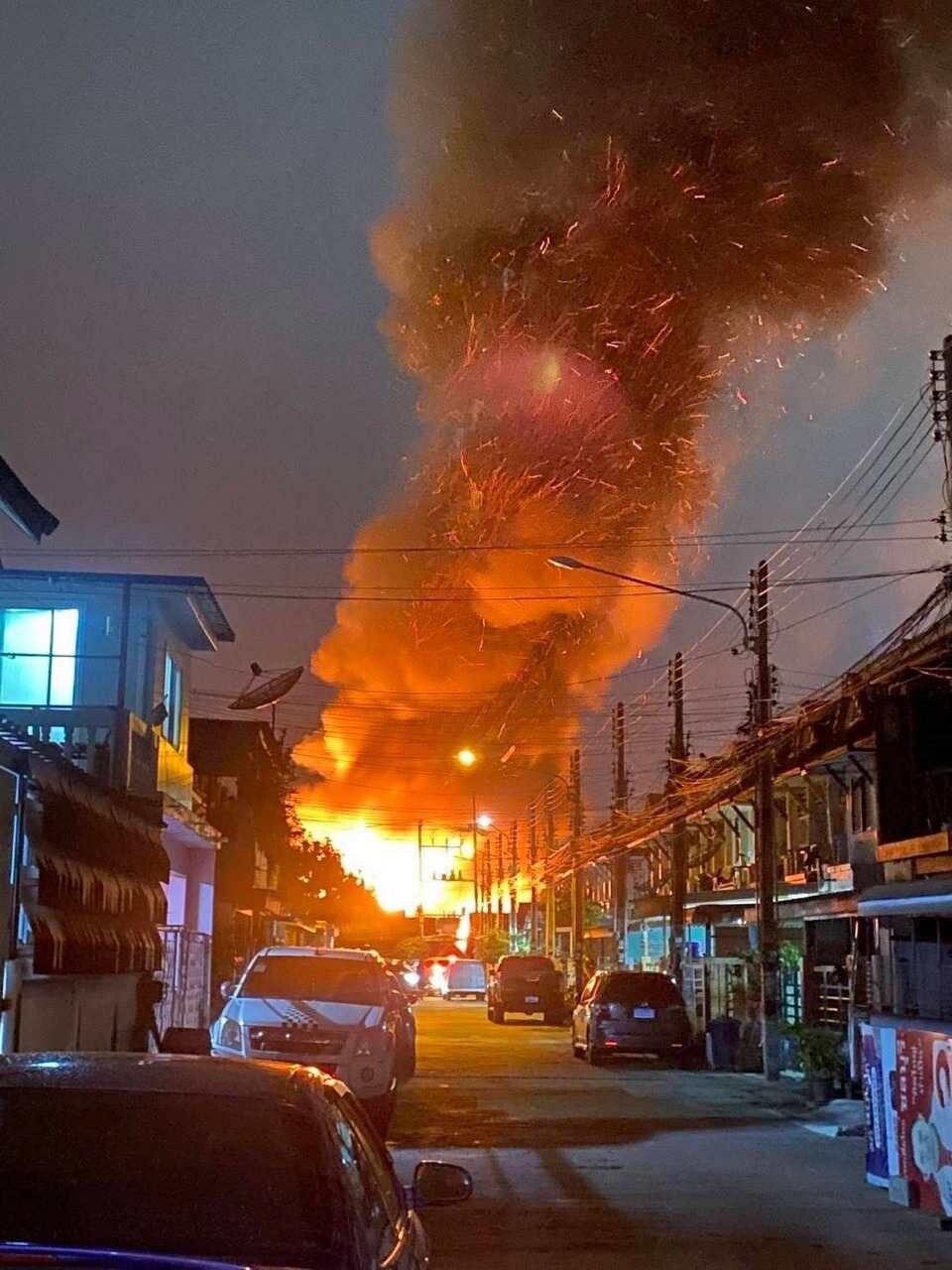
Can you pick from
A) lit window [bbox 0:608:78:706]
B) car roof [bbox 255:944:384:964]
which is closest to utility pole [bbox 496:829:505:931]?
lit window [bbox 0:608:78:706]

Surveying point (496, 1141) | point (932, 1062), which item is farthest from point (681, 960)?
point (932, 1062)

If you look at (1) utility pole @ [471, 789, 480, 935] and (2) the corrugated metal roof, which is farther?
(1) utility pole @ [471, 789, 480, 935]

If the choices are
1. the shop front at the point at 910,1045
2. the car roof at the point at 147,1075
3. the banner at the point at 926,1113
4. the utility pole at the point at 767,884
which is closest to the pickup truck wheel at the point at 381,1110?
the shop front at the point at 910,1045

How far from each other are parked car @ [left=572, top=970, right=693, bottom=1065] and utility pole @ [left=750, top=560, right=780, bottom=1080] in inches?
122

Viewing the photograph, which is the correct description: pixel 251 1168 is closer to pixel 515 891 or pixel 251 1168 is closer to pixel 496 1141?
pixel 496 1141

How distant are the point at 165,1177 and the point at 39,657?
67.5 feet

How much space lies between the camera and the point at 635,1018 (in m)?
24.9

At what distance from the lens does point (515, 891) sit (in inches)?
2990

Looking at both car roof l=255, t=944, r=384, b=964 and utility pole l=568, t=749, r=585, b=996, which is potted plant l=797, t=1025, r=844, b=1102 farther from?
utility pole l=568, t=749, r=585, b=996

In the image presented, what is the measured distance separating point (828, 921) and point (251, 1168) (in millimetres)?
23391

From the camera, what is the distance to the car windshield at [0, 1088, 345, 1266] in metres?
3.63

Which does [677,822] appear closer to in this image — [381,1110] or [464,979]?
[381,1110]

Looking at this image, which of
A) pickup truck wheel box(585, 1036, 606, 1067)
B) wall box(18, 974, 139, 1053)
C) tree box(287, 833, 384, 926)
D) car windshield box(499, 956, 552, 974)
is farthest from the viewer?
tree box(287, 833, 384, 926)

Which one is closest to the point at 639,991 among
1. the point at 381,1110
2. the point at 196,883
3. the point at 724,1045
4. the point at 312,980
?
the point at 724,1045
